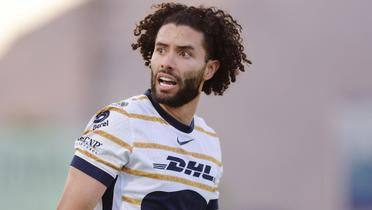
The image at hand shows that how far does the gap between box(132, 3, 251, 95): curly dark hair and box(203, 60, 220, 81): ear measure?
0.9 inches

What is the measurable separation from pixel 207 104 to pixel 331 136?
1828mm

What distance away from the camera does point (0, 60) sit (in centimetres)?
1517

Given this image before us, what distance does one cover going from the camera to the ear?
5032mm

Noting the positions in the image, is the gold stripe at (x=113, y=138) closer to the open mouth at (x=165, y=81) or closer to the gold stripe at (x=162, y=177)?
the gold stripe at (x=162, y=177)

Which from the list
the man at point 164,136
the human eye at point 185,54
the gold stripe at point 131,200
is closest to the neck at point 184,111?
the man at point 164,136

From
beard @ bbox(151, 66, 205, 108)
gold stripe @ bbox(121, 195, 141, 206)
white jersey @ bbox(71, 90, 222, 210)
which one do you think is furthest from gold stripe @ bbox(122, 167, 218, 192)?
beard @ bbox(151, 66, 205, 108)

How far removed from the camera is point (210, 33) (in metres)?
5.01

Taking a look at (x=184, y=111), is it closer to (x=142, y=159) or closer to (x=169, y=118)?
(x=169, y=118)

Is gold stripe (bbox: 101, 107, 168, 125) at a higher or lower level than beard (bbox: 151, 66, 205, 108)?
lower

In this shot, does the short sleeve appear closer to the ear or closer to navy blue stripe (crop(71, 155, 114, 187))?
navy blue stripe (crop(71, 155, 114, 187))

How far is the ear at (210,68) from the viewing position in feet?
16.5

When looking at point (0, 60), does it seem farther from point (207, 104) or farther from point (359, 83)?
point (359, 83)

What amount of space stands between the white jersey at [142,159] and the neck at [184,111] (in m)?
0.04

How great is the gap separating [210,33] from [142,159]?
2.70ft
